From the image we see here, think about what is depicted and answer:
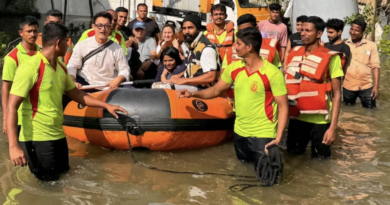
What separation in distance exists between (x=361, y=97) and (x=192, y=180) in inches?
189

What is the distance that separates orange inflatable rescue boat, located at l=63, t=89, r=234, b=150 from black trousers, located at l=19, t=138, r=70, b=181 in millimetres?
1037

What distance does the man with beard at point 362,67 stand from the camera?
8320mm

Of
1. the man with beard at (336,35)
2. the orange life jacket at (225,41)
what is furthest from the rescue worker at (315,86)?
the orange life jacket at (225,41)

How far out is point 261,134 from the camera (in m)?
4.89

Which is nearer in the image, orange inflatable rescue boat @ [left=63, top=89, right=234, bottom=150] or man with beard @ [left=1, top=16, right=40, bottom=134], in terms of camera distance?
man with beard @ [left=1, top=16, right=40, bottom=134]

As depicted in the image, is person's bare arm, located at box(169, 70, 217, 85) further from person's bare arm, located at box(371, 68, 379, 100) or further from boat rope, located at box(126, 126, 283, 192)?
person's bare arm, located at box(371, 68, 379, 100)

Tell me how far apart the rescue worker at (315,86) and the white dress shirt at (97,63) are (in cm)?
206

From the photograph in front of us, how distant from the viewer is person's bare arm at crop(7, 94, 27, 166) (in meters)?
4.04

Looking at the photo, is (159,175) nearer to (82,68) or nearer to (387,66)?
(82,68)

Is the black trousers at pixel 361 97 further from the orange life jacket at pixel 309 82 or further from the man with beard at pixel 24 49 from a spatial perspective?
the man with beard at pixel 24 49

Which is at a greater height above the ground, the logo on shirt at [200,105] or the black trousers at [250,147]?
the logo on shirt at [200,105]

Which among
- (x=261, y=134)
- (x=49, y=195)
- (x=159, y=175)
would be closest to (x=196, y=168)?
(x=159, y=175)

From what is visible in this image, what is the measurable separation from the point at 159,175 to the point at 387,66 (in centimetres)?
1005

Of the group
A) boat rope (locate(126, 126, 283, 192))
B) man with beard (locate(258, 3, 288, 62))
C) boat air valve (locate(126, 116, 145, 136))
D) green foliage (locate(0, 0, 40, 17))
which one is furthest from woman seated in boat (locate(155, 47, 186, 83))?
green foliage (locate(0, 0, 40, 17))
